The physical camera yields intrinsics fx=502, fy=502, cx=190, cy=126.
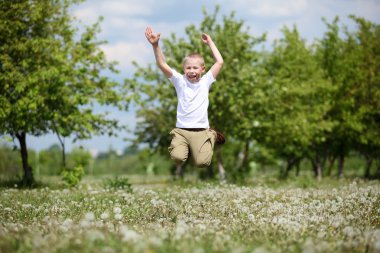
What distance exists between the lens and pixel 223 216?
8.24 metres

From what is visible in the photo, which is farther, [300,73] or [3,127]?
[300,73]

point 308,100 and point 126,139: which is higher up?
point 308,100

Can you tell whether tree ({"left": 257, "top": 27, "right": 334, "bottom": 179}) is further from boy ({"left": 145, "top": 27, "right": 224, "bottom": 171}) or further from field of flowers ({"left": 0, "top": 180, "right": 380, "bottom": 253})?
field of flowers ({"left": 0, "top": 180, "right": 380, "bottom": 253})

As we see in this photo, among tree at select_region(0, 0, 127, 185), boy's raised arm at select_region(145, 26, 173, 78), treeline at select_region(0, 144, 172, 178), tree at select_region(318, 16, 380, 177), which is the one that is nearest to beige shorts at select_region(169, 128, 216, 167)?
boy's raised arm at select_region(145, 26, 173, 78)

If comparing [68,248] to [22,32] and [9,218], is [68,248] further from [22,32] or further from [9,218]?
[22,32]

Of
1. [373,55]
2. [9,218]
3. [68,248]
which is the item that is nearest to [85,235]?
[68,248]

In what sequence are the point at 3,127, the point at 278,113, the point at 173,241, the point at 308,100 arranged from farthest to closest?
the point at 308,100 < the point at 278,113 < the point at 3,127 < the point at 173,241

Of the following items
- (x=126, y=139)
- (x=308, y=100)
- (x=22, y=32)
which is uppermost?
(x=22, y=32)

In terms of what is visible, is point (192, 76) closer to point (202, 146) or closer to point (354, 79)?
point (202, 146)

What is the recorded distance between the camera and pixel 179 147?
10031 mm

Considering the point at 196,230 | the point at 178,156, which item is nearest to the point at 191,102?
the point at 178,156

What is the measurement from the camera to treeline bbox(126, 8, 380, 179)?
27.7m

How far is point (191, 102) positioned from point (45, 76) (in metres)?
11.7

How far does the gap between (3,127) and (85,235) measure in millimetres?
16137
